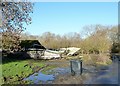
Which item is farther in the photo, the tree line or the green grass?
the tree line

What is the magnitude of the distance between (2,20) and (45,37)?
63523mm

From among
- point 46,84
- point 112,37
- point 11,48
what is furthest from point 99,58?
point 11,48

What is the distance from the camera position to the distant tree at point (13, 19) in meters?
8.72

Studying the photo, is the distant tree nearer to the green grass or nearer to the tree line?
the green grass

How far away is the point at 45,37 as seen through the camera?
2840 inches

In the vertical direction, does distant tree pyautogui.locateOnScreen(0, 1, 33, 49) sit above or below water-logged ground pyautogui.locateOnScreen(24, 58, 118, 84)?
above

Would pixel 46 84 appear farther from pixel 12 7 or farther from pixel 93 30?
pixel 93 30

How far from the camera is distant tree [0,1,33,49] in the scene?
8.72 m

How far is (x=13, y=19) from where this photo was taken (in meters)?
8.88

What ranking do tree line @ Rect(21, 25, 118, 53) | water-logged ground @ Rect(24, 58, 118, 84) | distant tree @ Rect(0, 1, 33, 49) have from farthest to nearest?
tree line @ Rect(21, 25, 118, 53), water-logged ground @ Rect(24, 58, 118, 84), distant tree @ Rect(0, 1, 33, 49)

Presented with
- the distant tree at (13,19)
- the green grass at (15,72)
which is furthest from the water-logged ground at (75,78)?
the distant tree at (13,19)

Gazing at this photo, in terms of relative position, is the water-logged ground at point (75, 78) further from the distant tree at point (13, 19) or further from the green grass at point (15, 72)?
the distant tree at point (13, 19)

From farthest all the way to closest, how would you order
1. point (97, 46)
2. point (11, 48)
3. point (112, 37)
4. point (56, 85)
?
point (112, 37) < point (97, 46) < point (56, 85) < point (11, 48)

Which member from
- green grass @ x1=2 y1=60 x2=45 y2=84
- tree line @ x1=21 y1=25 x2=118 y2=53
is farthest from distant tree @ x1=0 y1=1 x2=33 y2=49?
tree line @ x1=21 y1=25 x2=118 y2=53
